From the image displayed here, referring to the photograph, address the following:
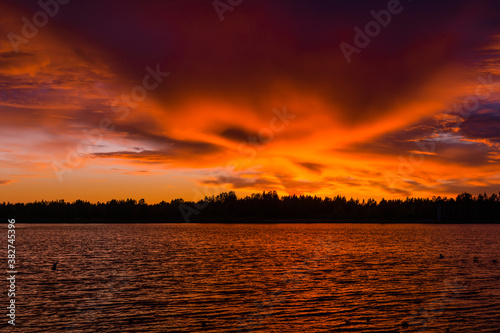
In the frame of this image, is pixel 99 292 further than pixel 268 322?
Yes

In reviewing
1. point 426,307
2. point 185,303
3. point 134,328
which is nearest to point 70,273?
point 185,303

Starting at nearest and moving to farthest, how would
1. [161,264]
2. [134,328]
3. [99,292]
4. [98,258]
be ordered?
[134,328] → [99,292] → [161,264] → [98,258]

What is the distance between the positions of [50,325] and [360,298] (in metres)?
25.9

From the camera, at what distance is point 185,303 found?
127ft

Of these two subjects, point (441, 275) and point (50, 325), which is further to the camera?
point (441, 275)

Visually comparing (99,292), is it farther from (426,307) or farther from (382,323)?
(426,307)

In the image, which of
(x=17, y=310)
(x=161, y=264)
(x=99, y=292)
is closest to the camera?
(x=17, y=310)

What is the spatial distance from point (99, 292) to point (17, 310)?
365 inches

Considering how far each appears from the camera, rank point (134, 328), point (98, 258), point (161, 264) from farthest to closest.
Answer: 1. point (98, 258)
2. point (161, 264)
3. point (134, 328)

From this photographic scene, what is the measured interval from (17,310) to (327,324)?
24.6 meters

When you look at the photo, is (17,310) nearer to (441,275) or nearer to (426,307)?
(426,307)

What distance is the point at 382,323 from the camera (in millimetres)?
31438

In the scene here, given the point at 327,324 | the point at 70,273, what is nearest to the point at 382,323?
the point at 327,324

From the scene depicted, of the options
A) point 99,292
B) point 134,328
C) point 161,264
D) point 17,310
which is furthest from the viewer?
point 161,264
